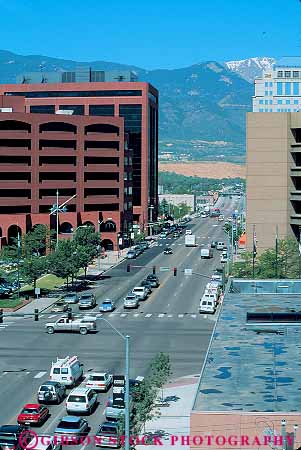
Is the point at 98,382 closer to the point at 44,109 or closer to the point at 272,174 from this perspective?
the point at 272,174

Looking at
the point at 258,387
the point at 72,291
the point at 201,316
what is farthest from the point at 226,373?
the point at 72,291

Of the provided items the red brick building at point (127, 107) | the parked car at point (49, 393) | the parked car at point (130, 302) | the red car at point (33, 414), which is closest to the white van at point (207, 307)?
the parked car at point (130, 302)

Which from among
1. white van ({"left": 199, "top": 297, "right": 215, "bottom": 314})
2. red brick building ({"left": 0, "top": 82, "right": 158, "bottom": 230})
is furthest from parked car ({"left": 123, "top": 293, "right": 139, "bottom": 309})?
red brick building ({"left": 0, "top": 82, "right": 158, "bottom": 230})

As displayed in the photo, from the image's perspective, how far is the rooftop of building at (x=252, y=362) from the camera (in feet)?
102

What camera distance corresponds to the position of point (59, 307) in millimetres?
94938

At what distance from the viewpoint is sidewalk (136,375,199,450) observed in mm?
46219

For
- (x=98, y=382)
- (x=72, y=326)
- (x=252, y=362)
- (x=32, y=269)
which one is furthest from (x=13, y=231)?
(x=252, y=362)

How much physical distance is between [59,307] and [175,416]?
44772 mm

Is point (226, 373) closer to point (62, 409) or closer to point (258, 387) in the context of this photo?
point (258, 387)

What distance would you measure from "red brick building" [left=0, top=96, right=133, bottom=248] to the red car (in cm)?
9121

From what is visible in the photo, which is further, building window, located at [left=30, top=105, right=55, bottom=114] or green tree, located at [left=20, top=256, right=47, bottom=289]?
building window, located at [left=30, top=105, right=55, bottom=114]

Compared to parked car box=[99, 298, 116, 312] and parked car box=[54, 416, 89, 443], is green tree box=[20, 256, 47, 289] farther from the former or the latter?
parked car box=[54, 416, 89, 443]

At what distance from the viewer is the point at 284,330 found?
45.8m

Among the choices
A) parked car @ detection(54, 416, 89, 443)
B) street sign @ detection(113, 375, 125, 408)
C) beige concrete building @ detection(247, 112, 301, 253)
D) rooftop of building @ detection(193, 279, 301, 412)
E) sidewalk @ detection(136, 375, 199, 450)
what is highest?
beige concrete building @ detection(247, 112, 301, 253)
